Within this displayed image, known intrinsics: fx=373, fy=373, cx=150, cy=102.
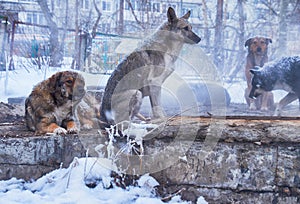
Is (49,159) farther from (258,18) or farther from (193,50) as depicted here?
(258,18)

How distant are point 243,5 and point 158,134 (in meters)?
11.6

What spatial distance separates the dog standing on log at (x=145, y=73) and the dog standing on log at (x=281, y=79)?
244cm

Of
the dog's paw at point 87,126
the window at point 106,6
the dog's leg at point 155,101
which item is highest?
the window at point 106,6

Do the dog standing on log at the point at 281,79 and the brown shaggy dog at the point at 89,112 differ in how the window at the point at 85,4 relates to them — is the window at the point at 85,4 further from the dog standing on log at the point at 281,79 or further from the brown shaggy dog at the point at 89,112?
the brown shaggy dog at the point at 89,112

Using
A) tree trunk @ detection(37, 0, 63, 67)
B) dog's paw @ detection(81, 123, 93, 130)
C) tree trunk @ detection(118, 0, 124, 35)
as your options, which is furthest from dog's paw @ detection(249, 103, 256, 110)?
dog's paw @ detection(81, 123, 93, 130)

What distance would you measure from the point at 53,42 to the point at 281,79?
595 cm

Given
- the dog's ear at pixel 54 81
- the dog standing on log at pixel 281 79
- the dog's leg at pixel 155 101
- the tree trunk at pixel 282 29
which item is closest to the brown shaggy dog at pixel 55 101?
the dog's ear at pixel 54 81

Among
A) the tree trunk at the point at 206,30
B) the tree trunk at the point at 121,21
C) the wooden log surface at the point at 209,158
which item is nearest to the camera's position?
the wooden log surface at the point at 209,158

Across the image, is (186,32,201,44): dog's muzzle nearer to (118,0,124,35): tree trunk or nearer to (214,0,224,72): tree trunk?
(214,0,224,72): tree trunk

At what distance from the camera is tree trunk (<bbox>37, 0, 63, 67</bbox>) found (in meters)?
9.16

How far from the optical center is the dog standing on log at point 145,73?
386 cm

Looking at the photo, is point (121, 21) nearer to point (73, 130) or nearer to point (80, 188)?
point (73, 130)

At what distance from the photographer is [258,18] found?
45.0ft

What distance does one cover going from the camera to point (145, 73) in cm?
404
